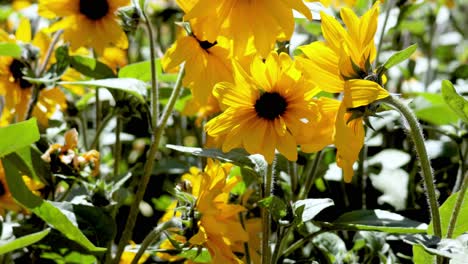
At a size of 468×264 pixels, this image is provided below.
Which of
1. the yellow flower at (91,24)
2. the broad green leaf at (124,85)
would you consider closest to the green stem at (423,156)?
the broad green leaf at (124,85)

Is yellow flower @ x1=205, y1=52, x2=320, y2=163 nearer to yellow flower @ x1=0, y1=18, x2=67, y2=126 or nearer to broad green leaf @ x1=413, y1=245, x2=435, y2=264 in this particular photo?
broad green leaf @ x1=413, y1=245, x2=435, y2=264

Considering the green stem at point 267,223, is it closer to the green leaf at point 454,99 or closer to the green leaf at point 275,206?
the green leaf at point 275,206

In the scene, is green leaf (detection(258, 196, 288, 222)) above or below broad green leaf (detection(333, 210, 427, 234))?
above

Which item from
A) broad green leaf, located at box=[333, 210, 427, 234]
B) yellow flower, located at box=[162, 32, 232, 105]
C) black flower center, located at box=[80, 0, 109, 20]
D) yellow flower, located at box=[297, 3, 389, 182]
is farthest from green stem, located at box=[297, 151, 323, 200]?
black flower center, located at box=[80, 0, 109, 20]

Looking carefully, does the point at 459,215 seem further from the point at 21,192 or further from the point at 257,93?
the point at 21,192

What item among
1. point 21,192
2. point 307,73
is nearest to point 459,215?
point 307,73

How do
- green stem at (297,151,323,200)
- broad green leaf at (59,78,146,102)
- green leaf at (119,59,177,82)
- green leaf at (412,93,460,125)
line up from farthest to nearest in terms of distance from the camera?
green leaf at (412,93,460,125) < green leaf at (119,59,177,82) < green stem at (297,151,323,200) < broad green leaf at (59,78,146,102)

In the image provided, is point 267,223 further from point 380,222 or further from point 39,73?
point 39,73
